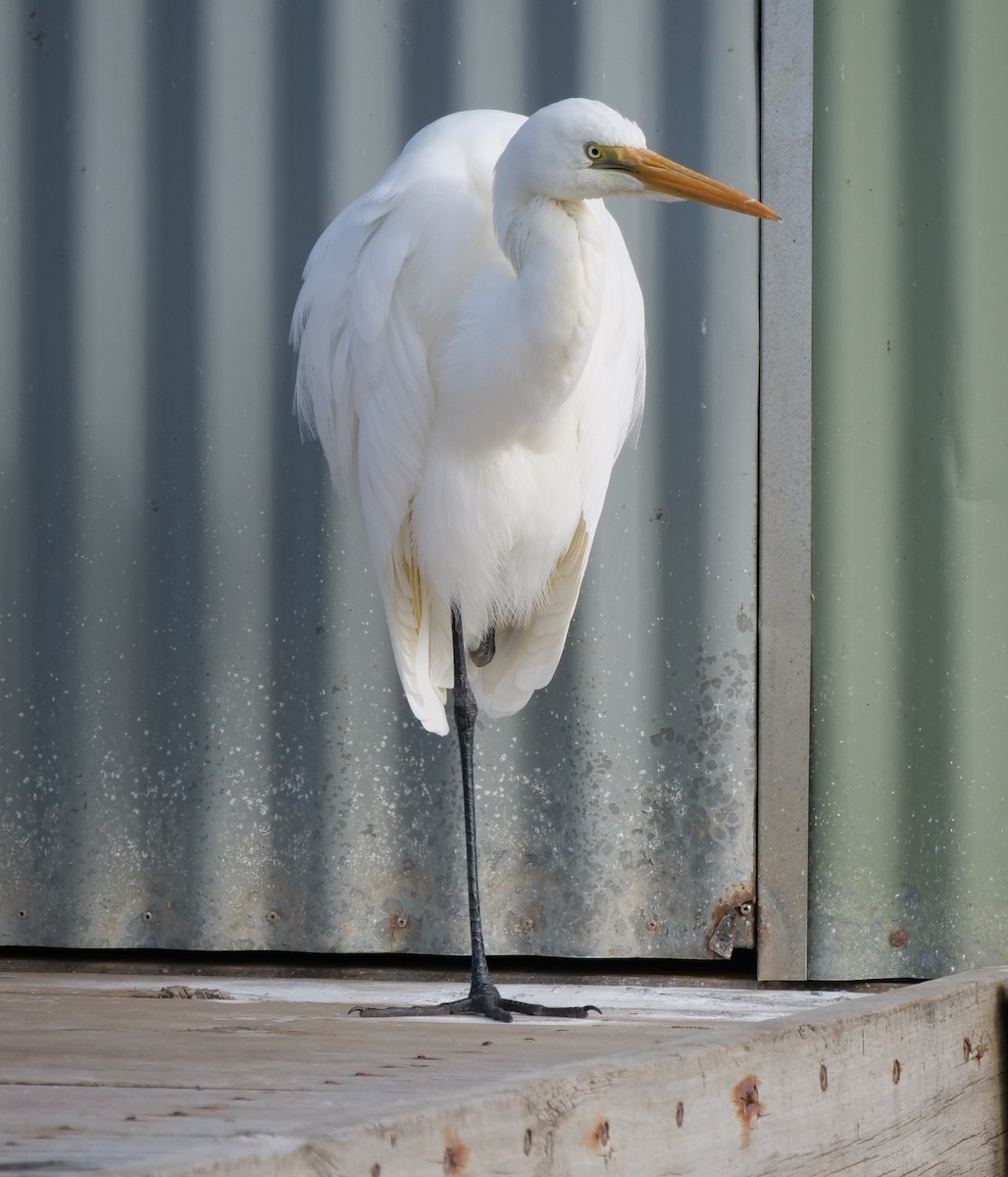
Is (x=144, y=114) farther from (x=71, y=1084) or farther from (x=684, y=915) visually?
(x=71, y=1084)

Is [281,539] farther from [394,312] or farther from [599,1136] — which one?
[599,1136]

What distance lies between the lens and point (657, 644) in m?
2.65

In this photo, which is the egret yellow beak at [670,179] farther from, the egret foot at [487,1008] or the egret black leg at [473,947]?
the egret foot at [487,1008]

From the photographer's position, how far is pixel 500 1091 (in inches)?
42.3

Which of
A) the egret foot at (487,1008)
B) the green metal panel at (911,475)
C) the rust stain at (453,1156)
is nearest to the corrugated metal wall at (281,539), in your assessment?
the green metal panel at (911,475)

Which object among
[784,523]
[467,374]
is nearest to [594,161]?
[467,374]

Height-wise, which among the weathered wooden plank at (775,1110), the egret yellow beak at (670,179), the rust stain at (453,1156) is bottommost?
the weathered wooden plank at (775,1110)

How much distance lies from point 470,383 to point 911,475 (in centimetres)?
90

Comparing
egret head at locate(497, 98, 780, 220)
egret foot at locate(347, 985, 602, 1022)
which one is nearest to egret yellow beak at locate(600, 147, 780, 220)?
egret head at locate(497, 98, 780, 220)

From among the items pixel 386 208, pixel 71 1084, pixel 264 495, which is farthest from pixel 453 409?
pixel 71 1084

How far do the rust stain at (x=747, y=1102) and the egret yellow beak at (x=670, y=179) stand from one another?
3.79 ft

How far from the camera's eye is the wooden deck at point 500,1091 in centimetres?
95

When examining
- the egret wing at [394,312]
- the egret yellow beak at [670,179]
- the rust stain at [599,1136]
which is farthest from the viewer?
the egret wing at [394,312]

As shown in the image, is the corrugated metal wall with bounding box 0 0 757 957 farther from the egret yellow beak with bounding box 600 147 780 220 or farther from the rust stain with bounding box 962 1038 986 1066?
the rust stain with bounding box 962 1038 986 1066
